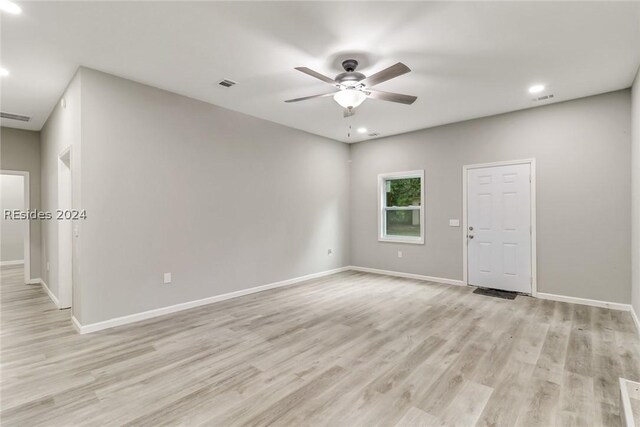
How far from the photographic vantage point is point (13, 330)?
3.45 metres

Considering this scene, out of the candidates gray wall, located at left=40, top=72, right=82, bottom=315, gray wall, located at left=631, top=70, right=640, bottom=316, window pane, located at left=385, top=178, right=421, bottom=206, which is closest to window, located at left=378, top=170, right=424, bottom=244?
window pane, located at left=385, top=178, right=421, bottom=206

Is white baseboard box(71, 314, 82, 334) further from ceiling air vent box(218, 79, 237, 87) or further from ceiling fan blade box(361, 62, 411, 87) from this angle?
ceiling fan blade box(361, 62, 411, 87)

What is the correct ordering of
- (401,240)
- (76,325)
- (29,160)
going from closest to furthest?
1. (76,325)
2. (29,160)
3. (401,240)

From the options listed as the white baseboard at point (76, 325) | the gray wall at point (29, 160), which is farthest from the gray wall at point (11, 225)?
the white baseboard at point (76, 325)

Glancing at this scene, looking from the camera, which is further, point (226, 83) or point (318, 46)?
point (226, 83)

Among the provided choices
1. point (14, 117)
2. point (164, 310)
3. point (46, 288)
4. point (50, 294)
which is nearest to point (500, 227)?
point (164, 310)

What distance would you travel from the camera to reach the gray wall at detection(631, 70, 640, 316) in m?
3.35

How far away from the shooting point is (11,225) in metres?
7.83

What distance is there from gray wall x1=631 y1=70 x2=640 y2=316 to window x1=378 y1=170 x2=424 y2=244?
2.85 metres

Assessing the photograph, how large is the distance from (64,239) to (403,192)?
576 centimetres

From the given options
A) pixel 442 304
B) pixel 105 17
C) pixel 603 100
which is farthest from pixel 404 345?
pixel 603 100

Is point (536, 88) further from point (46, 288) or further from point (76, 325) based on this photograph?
point (46, 288)

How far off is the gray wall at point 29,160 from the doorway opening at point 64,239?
2380 millimetres

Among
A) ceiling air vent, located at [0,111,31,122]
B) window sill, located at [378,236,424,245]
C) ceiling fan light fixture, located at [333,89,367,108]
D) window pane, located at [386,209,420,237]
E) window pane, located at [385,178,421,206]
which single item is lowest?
window sill, located at [378,236,424,245]
